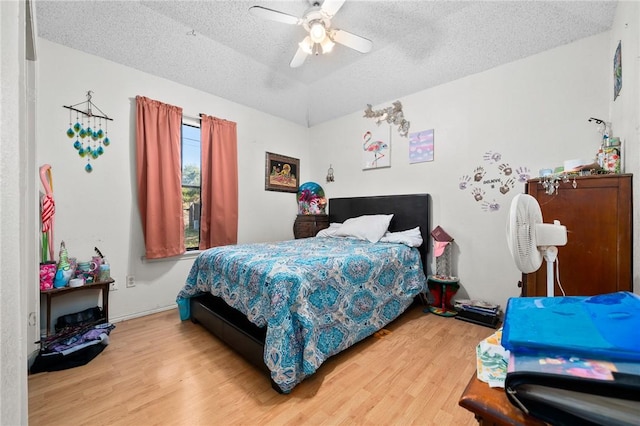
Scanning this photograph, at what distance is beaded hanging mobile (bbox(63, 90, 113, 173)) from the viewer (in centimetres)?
239

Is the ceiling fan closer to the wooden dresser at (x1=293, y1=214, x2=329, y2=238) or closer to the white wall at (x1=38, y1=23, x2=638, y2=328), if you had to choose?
the white wall at (x1=38, y1=23, x2=638, y2=328)

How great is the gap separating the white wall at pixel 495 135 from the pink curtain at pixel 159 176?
2582 millimetres

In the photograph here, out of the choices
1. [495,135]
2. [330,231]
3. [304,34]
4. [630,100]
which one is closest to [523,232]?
[630,100]

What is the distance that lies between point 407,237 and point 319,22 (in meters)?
2.22

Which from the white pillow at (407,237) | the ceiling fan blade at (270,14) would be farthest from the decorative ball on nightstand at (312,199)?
the ceiling fan blade at (270,14)

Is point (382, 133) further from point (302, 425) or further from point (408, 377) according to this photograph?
point (302, 425)

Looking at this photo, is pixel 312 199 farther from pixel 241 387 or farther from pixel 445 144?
pixel 241 387

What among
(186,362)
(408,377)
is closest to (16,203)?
(186,362)

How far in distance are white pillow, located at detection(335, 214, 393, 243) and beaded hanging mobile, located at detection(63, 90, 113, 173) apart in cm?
270

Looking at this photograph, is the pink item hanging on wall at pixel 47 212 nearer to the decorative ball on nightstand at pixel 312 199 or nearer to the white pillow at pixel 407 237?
the decorative ball on nightstand at pixel 312 199

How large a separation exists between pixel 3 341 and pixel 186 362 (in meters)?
1.72

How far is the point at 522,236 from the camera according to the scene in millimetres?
751

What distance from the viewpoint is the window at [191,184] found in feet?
10.3

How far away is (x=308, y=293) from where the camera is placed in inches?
66.0
